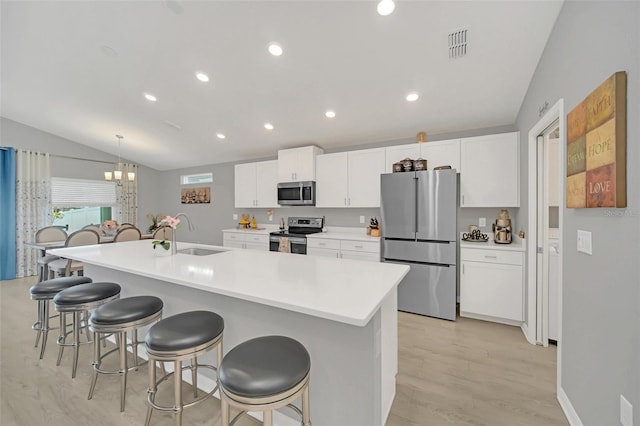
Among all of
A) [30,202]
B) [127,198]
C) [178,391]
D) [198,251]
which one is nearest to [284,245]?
[198,251]

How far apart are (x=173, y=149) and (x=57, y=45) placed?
8.74 ft

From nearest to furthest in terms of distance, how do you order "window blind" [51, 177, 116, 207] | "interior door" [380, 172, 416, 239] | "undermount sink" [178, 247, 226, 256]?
"undermount sink" [178, 247, 226, 256]
"interior door" [380, 172, 416, 239]
"window blind" [51, 177, 116, 207]

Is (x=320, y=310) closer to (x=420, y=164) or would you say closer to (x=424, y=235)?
(x=424, y=235)

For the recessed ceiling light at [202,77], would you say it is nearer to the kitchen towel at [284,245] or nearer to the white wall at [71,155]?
the kitchen towel at [284,245]

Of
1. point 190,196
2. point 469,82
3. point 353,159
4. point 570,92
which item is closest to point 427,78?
point 469,82

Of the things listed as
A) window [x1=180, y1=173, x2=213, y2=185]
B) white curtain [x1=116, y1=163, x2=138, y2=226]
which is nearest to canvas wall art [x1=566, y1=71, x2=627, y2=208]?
window [x1=180, y1=173, x2=213, y2=185]

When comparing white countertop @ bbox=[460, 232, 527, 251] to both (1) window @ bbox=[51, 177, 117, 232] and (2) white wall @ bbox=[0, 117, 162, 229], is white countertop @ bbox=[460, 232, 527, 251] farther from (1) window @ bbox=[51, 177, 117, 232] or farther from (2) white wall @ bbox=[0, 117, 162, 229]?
(1) window @ bbox=[51, 177, 117, 232]

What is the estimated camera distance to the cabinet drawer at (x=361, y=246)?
3.44 meters

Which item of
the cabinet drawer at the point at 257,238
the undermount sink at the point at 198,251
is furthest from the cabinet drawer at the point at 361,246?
the undermount sink at the point at 198,251

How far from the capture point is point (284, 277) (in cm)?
146

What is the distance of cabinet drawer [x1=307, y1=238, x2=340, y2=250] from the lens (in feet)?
12.3

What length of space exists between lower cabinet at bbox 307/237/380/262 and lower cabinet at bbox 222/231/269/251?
3.32ft

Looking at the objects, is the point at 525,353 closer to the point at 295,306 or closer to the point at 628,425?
the point at 628,425

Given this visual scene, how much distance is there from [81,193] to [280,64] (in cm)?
607
